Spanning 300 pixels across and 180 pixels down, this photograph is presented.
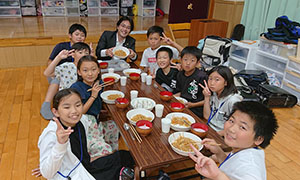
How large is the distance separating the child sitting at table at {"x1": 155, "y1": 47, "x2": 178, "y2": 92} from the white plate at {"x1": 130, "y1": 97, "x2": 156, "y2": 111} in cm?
69

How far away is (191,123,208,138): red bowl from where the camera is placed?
1.47m

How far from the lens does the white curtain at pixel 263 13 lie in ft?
12.7

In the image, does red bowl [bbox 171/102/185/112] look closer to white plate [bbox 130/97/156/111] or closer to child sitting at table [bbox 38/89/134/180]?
white plate [bbox 130/97/156/111]

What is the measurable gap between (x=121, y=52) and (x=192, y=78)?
105 centimetres

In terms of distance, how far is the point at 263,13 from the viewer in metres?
4.40

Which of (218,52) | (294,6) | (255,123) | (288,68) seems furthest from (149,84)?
(294,6)

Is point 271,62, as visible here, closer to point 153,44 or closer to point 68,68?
point 153,44

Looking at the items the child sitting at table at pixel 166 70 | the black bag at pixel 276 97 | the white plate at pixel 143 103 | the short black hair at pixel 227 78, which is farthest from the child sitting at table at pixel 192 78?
the black bag at pixel 276 97

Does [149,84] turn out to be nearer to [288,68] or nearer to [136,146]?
[136,146]

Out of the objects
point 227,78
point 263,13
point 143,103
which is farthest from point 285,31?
point 143,103

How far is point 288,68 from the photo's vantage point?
3.51m

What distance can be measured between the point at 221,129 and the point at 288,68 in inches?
88.1

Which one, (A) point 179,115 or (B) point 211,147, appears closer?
(B) point 211,147

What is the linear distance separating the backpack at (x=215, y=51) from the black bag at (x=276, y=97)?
2.73 feet
